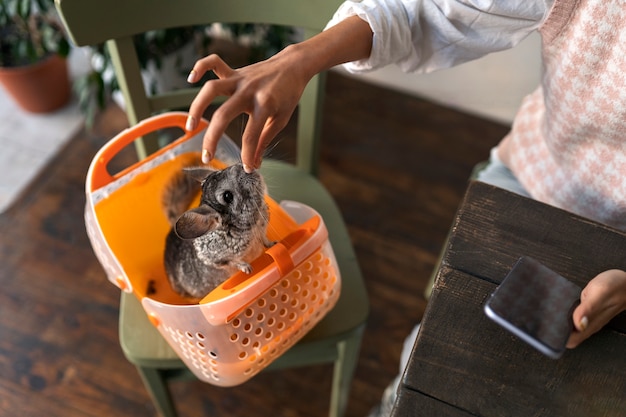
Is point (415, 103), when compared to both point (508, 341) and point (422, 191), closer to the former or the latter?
point (422, 191)

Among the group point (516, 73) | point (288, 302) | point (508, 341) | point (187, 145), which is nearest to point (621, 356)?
point (508, 341)

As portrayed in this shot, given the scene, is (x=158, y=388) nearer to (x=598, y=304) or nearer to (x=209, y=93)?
(x=209, y=93)

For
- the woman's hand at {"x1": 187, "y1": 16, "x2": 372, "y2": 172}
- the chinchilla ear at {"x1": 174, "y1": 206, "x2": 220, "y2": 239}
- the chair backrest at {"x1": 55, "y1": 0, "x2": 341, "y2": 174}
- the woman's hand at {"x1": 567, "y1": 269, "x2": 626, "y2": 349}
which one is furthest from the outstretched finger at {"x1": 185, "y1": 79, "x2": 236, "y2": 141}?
the woman's hand at {"x1": 567, "y1": 269, "x2": 626, "y2": 349}

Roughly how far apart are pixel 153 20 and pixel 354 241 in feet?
3.10

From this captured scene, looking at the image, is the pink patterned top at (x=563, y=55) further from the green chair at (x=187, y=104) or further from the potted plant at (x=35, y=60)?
the potted plant at (x=35, y=60)

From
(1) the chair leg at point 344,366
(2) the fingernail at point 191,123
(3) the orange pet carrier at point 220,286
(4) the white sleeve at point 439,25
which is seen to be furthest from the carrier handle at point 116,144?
(1) the chair leg at point 344,366

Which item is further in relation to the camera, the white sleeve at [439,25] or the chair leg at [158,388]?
the chair leg at [158,388]

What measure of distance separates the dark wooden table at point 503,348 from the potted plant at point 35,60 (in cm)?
133

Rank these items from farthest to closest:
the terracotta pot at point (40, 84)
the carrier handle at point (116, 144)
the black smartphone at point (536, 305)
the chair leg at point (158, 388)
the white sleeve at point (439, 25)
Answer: the terracotta pot at point (40, 84) → the chair leg at point (158, 388) → the carrier handle at point (116, 144) → the white sleeve at point (439, 25) → the black smartphone at point (536, 305)

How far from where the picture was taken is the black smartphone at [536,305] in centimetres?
53

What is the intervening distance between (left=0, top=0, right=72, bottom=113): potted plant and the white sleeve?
109cm

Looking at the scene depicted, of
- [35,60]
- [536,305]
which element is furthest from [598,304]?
[35,60]

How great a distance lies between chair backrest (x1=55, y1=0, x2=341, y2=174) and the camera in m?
0.81

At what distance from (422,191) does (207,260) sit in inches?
41.7
